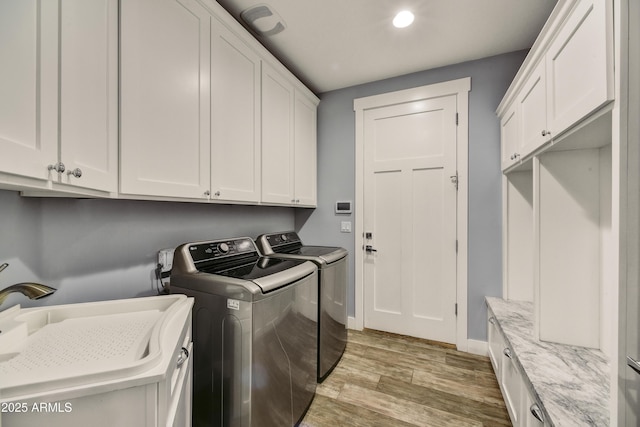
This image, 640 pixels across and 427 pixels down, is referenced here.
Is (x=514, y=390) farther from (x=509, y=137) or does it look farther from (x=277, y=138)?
(x=277, y=138)

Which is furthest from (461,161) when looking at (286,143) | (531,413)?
(531,413)

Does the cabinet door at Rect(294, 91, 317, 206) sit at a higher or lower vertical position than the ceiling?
lower

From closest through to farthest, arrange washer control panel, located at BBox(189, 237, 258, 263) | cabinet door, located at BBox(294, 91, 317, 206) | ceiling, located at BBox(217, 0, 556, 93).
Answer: washer control panel, located at BBox(189, 237, 258, 263) < ceiling, located at BBox(217, 0, 556, 93) < cabinet door, located at BBox(294, 91, 317, 206)

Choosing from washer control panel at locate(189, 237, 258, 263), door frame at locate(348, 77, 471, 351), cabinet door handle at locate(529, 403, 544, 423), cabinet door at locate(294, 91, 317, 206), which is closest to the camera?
cabinet door handle at locate(529, 403, 544, 423)

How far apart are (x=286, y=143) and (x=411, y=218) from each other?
144 centimetres

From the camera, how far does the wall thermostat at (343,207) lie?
110 inches

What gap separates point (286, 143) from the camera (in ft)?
7.56

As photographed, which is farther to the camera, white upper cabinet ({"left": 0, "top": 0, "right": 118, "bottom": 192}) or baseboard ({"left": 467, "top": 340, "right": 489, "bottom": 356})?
baseboard ({"left": 467, "top": 340, "right": 489, "bottom": 356})

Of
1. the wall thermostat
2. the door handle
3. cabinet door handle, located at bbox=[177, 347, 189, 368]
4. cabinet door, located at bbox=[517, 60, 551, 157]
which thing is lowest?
cabinet door handle, located at bbox=[177, 347, 189, 368]

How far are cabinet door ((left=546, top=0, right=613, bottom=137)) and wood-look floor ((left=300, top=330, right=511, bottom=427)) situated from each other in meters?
1.73

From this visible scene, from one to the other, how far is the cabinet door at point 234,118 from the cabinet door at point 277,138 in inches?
3.5

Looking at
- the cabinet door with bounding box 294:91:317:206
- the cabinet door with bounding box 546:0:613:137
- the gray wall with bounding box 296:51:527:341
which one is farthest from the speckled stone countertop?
the cabinet door with bounding box 294:91:317:206

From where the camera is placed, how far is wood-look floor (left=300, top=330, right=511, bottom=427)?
1.56 meters

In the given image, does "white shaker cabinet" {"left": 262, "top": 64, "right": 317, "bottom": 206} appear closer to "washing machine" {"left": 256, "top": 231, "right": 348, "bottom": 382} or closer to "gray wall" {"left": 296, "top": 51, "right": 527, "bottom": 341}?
"washing machine" {"left": 256, "top": 231, "right": 348, "bottom": 382}
